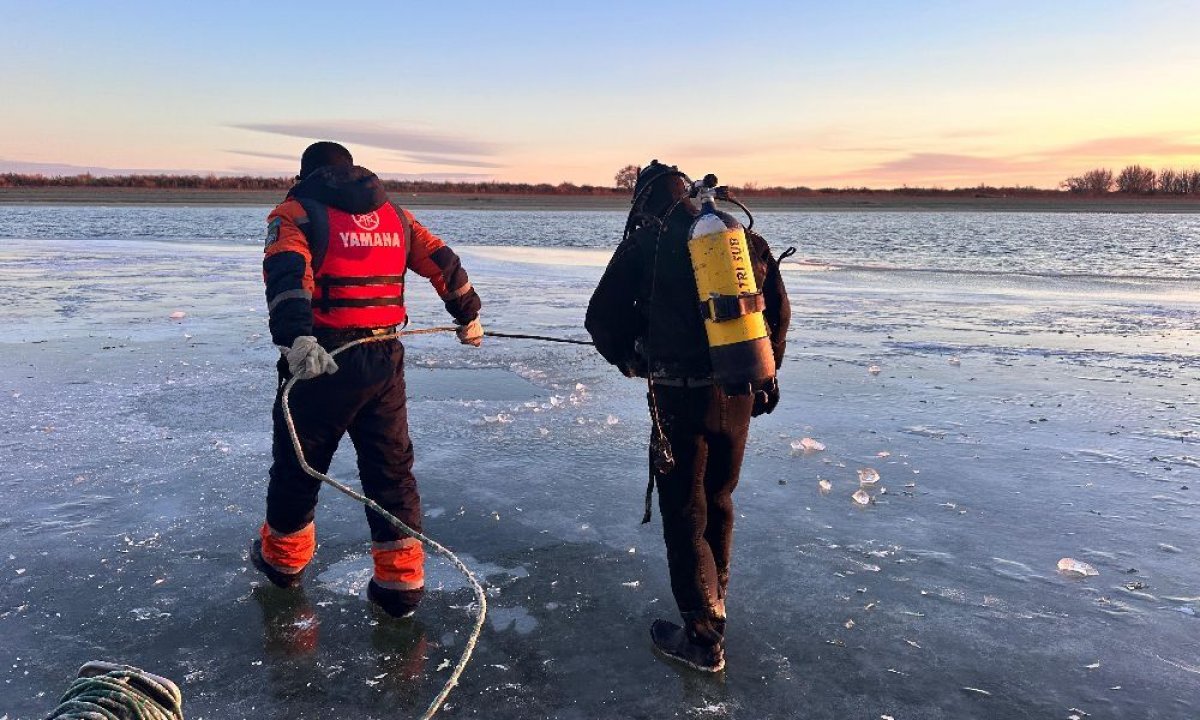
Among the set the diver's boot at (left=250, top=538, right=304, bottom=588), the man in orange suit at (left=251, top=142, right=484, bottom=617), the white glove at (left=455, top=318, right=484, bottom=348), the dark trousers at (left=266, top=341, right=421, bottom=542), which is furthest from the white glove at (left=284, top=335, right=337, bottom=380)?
the diver's boot at (left=250, top=538, right=304, bottom=588)

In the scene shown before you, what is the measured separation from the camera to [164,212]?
162ft

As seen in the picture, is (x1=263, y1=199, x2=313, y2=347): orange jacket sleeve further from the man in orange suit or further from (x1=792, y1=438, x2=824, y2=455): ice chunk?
(x1=792, y1=438, x2=824, y2=455): ice chunk

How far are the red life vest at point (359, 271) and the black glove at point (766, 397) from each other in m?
1.46

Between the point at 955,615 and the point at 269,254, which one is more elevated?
the point at 269,254

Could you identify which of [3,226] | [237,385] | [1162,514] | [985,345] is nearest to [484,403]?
[237,385]

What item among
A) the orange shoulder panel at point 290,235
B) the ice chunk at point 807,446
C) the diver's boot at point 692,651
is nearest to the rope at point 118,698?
the orange shoulder panel at point 290,235

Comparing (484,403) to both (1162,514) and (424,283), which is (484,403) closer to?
(1162,514)

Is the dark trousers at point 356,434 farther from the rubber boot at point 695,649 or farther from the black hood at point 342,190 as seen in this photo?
the rubber boot at point 695,649

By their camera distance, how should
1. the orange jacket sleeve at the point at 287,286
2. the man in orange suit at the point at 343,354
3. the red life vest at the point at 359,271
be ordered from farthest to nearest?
1. the red life vest at the point at 359,271
2. the man in orange suit at the point at 343,354
3. the orange jacket sleeve at the point at 287,286

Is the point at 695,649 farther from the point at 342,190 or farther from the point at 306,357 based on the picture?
the point at 342,190

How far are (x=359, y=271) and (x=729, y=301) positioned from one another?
5.09 ft

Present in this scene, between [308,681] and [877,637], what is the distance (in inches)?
85.6

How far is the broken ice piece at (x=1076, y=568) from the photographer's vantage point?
3.83 meters

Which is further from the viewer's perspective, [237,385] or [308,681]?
[237,385]
